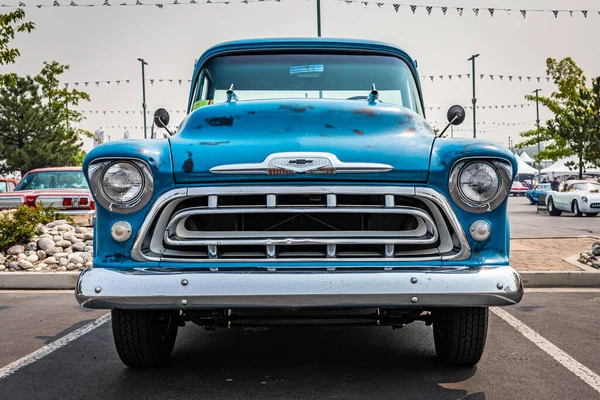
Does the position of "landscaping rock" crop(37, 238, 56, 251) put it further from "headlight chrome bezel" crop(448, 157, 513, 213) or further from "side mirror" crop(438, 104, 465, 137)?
"headlight chrome bezel" crop(448, 157, 513, 213)

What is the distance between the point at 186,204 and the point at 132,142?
43 cm

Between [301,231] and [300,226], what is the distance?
14 cm

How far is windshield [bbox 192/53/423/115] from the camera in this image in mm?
4582

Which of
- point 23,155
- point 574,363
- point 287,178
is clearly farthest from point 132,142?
point 23,155

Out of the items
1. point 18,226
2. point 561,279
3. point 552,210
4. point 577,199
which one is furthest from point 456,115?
point 552,210

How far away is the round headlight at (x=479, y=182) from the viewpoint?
330 centimetres

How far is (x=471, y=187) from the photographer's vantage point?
331 cm

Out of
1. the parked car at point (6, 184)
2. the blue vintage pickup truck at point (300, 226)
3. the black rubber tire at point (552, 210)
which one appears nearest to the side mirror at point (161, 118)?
the blue vintage pickup truck at point (300, 226)

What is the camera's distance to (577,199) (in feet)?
71.7

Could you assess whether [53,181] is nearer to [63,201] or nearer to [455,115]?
[63,201]

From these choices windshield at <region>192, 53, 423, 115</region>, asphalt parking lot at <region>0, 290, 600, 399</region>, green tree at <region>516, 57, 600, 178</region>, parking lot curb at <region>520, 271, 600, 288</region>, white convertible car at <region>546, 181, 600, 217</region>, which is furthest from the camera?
green tree at <region>516, 57, 600, 178</region>

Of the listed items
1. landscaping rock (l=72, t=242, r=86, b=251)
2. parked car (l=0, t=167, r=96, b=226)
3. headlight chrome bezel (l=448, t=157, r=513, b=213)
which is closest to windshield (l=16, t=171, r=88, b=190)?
parked car (l=0, t=167, r=96, b=226)

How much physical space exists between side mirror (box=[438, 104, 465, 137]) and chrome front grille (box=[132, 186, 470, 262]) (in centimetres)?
154

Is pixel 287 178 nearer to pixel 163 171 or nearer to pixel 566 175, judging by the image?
pixel 163 171
